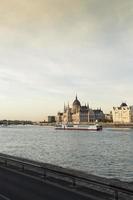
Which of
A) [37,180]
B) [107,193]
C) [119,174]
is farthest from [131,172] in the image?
[107,193]

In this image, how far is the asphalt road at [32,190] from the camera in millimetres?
15664

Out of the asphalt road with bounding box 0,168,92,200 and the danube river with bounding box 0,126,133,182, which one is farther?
the danube river with bounding box 0,126,133,182

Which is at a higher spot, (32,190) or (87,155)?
(32,190)

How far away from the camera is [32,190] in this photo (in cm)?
1741

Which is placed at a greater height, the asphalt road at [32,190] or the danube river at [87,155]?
the asphalt road at [32,190]

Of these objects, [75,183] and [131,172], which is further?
[131,172]

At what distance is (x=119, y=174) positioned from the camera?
3603cm

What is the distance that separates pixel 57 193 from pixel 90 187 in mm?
2485

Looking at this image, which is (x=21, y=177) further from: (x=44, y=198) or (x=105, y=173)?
(x=105, y=173)

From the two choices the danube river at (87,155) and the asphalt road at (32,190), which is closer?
the asphalt road at (32,190)

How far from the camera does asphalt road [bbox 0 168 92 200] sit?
51.4 feet

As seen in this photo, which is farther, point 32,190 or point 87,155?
point 87,155

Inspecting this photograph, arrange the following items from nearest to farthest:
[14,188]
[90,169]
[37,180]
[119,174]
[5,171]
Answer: [14,188]
[37,180]
[5,171]
[119,174]
[90,169]

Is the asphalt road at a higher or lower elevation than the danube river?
higher
